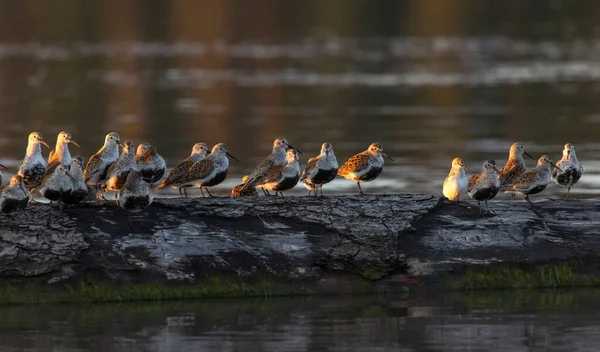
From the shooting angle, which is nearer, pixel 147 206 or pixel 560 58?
pixel 147 206

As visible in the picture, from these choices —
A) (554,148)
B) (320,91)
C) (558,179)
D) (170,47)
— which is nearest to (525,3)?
(170,47)

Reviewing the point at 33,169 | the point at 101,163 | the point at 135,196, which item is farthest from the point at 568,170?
the point at 33,169

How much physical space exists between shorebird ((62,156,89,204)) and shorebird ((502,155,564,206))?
5.23 meters

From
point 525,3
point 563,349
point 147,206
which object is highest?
point 525,3

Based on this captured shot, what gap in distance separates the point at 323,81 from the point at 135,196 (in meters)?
34.2

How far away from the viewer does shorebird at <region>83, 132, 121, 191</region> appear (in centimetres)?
1797

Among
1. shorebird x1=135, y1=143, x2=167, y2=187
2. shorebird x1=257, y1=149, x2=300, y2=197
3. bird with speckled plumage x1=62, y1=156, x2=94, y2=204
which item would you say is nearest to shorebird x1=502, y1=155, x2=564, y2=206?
shorebird x1=257, y1=149, x2=300, y2=197

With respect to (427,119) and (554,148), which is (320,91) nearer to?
(427,119)

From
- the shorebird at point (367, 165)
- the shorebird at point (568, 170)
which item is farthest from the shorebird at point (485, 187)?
the shorebird at point (367, 165)

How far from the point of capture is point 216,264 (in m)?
16.1

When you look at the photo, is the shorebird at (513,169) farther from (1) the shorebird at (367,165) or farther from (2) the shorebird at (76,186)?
(2) the shorebird at (76,186)

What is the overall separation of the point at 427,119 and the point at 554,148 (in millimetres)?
7936

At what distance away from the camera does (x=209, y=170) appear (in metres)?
18.2

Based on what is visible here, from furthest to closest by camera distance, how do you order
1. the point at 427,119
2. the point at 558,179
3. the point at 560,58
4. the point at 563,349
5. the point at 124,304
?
1. the point at 560,58
2. the point at 427,119
3. the point at 558,179
4. the point at 124,304
5. the point at 563,349
